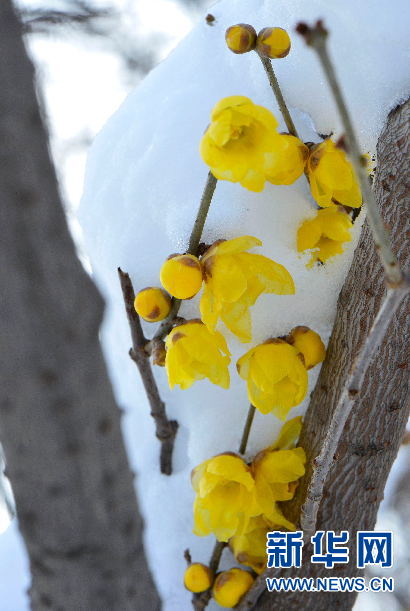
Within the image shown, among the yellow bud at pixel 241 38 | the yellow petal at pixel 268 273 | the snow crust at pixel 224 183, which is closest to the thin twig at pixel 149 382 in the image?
the snow crust at pixel 224 183

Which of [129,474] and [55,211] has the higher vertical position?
[55,211]

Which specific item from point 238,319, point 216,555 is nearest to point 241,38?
point 238,319

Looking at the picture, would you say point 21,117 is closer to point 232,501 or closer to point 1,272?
point 1,272

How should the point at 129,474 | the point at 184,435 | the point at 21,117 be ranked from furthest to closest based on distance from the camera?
the point at 184,435, the point at 129,474, the point at 21,117

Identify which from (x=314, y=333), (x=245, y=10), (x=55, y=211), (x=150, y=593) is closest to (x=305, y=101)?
(x=245, y=10)

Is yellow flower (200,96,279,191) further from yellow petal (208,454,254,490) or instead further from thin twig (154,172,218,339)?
yellow petal (208,454,254,490)

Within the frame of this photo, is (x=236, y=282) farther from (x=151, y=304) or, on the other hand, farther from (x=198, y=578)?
(x=198, y=578)
